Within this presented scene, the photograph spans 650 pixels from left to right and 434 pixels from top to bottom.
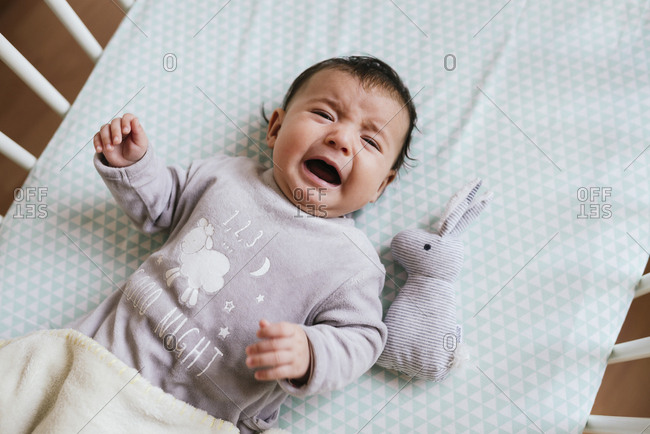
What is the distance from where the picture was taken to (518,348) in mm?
Answer: 958

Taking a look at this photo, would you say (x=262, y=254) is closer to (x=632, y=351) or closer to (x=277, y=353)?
(x=277, y=353)

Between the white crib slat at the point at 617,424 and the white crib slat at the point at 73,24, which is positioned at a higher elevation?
the white crib slat at the point at 73,24

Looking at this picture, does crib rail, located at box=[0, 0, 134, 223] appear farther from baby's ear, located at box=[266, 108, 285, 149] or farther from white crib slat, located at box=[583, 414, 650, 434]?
white crib slat, located at box=[583, 414, 650, 434]

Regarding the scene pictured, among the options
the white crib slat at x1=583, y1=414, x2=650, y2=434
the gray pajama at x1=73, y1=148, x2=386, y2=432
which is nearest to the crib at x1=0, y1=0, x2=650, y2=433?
the white crib slat at x1=583, y1=414, x2=650, y2=434

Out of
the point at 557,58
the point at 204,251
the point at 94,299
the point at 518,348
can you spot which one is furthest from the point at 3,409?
the point at 557,58

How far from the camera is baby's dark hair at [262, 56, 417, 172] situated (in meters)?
0.94

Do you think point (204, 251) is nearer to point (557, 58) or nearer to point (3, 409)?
point (3, 409)

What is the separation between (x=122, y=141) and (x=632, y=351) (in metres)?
0.93

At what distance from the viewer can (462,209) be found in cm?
97

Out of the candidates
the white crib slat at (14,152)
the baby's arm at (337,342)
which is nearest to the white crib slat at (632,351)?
the baby's arm at (337,342)

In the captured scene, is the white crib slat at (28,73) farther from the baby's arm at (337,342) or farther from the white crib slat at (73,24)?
the baby's arm at (337,342)

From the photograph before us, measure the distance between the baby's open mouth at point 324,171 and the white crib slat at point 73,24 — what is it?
54 centimetres

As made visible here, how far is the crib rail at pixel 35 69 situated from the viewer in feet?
2.96

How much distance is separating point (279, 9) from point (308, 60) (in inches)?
5.8
